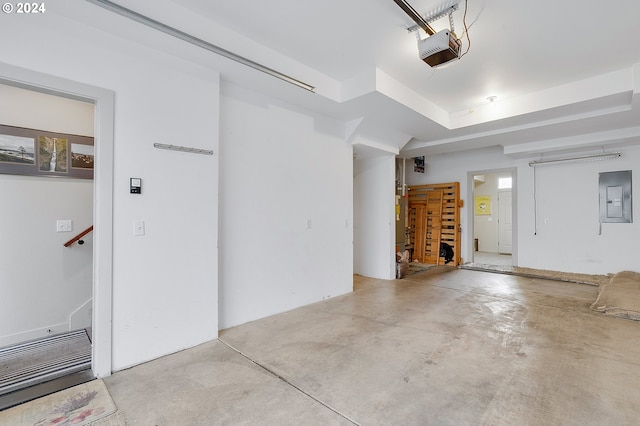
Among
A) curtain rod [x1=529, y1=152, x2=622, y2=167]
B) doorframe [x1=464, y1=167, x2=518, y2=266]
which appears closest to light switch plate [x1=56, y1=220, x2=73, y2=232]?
doorframe [x1=464, y1=167, x2=518, y2=266]

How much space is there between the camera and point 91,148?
344 centimetres

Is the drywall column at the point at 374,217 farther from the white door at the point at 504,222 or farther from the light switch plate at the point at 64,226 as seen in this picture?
the white door at the point at 504,222

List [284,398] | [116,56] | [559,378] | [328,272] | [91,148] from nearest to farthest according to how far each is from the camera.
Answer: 1. [284,398]
2. [559,378]
3. [116,56]
4. [91,148]
5. [328,272]

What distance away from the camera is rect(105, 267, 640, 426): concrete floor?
74.9 inches

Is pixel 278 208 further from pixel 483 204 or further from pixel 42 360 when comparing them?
pixel 483 204

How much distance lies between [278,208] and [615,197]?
21.1 ft

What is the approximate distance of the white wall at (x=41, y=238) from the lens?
2934mm

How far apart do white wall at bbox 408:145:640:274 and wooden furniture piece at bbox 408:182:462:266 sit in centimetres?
100

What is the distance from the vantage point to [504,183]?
9430 millimetres

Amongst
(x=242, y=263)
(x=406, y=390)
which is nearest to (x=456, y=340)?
(x=406, y=390)

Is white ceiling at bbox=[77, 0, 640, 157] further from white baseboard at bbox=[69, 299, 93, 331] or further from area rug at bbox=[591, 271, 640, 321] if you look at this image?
white baseboard at bbox=[69, 299, 93, 331]

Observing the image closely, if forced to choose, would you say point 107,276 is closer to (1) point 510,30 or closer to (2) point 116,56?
(2) point 116,56

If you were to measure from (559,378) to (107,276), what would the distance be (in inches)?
146

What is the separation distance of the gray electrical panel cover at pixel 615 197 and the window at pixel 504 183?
3.70m
